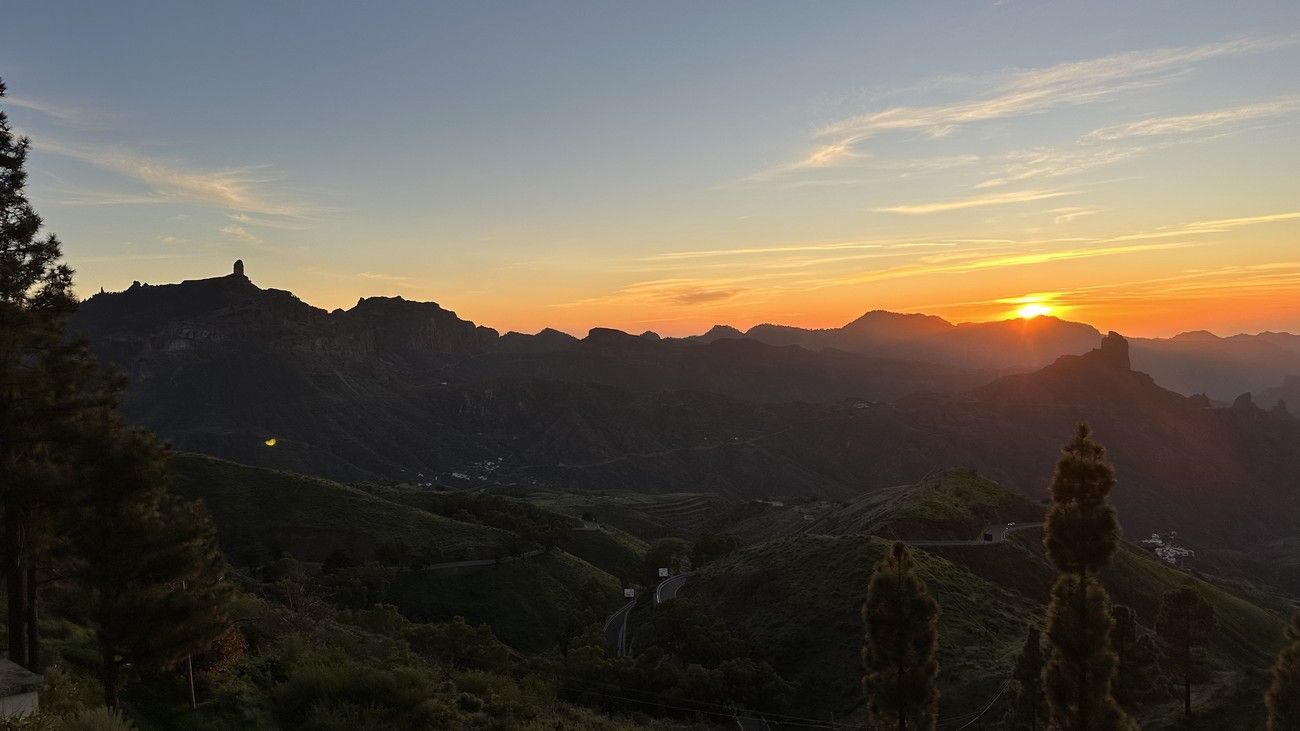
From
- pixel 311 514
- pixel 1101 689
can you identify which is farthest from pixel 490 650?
pixel 311 514

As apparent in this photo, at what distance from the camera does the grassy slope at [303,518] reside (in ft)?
286

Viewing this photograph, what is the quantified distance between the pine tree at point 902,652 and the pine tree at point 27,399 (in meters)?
21.6

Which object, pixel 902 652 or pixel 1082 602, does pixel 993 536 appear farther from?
pixel 1082 602

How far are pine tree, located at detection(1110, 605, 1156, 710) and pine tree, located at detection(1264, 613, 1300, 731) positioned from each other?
10.5 meters

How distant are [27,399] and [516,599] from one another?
6573 cm

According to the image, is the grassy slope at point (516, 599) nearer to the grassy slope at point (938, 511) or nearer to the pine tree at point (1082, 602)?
the grassy slope at point (938, 511)

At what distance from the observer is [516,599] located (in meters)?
78.2

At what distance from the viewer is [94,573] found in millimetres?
14867

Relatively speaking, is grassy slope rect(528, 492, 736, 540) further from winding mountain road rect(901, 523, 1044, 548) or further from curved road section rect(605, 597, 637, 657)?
winding mountain road rect(901, 523, 1044, 548)

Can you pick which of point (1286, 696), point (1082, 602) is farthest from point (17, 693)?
point (1286, 696)

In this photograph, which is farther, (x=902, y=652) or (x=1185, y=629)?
(x=1185, y=629)

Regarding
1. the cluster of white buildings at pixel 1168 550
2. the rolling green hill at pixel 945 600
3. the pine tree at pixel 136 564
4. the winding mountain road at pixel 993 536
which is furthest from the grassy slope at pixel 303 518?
the cluster of white buildings at pixel 1168 550

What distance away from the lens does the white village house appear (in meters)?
12.6

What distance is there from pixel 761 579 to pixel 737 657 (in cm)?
1548
